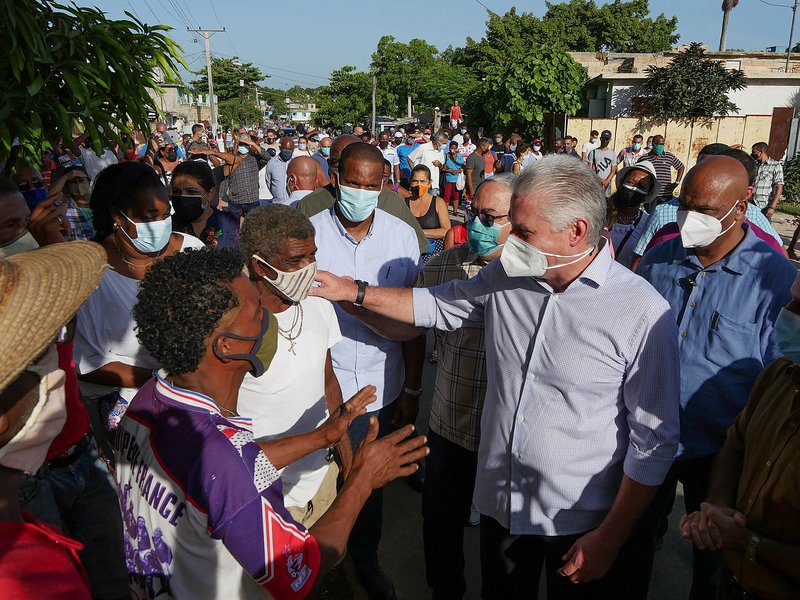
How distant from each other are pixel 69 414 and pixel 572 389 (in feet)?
6.60

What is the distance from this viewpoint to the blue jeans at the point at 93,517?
8.07 ft

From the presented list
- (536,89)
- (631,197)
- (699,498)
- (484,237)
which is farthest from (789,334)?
(536,89)

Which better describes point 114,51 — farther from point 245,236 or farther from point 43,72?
point 245,236

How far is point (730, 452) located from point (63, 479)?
2695 mm

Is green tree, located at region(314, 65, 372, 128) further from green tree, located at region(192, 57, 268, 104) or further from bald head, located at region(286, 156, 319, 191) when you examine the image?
bald head, located at region(286, 156, 319, 191)

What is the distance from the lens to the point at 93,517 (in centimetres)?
256

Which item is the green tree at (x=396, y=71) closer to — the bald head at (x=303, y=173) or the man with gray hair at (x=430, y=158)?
the man with gray hair at (x=430, y=158)

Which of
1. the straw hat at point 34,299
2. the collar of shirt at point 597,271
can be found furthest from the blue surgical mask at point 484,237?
the straw hat at point 34,299

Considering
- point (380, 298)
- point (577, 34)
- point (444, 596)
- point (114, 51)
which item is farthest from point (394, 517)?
point (577, 34)

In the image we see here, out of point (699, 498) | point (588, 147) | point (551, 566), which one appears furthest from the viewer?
point (588, 147)

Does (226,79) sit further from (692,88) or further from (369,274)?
(369,274)

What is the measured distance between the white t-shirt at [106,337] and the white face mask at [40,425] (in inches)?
51.4

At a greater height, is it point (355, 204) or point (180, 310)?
point (355, 204)

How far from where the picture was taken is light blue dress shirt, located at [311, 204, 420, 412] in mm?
3051
